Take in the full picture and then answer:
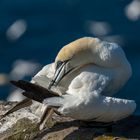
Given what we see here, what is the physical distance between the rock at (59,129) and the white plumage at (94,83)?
0.09 meters

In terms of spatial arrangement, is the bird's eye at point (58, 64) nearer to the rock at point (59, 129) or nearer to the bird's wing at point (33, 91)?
the bird's wing at point (33, 91)

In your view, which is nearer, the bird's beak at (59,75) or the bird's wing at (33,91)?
the bird's wing at (33,91)

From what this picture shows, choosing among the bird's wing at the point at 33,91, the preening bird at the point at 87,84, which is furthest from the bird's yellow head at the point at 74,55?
the bird's wing at the point at 33,91

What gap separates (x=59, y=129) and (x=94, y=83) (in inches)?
12.7

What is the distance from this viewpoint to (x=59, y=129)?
416cm

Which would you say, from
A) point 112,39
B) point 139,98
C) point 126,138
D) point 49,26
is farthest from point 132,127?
point 49,26

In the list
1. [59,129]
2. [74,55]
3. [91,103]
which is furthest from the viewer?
[59,129]

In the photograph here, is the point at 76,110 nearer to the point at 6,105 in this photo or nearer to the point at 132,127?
the point at 132,127

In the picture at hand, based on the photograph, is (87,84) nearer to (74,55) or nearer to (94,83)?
(94,83)

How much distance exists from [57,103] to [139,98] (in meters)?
2.12

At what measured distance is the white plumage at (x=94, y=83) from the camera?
3.94 metres

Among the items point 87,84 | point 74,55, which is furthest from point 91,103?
point 74,55

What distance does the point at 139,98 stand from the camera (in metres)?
6.00

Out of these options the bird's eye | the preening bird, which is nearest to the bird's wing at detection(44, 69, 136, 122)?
the preening bird
